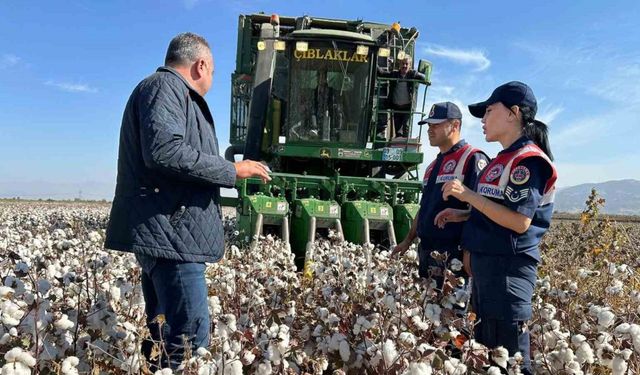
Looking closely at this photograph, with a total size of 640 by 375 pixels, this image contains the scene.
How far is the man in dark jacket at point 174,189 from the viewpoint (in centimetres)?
281

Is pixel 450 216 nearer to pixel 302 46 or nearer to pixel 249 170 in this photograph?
pixel 249 170

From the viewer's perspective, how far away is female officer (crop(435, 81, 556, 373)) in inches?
118

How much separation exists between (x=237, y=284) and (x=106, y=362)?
165 cm

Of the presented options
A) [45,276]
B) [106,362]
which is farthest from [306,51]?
[106,362]

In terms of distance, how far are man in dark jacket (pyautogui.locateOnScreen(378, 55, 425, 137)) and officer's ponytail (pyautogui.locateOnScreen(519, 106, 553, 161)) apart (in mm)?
7208

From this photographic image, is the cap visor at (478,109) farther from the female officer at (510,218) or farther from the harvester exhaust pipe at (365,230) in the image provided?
the harvester exhaust pipe at (365,230)

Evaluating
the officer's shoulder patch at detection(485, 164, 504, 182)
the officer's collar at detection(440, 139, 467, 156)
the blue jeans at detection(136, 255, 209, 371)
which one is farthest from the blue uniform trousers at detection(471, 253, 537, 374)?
the blue jeans at detection(136, 255, 209, 371)

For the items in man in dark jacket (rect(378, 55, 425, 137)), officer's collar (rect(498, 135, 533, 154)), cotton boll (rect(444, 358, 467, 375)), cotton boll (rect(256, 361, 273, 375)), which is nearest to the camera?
cotton boll (rect(444, 358, 467, 375))

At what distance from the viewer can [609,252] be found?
7.42 metres

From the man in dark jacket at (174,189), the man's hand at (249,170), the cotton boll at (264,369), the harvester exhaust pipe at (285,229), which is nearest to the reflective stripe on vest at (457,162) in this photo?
the man's hand at (249,170)

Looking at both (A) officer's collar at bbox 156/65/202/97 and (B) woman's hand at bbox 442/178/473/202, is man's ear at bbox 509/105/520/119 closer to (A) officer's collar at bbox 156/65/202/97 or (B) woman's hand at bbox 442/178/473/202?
(B) woman's hand at bbox 442/178/473/202

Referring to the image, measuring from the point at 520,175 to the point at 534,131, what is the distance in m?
0.36

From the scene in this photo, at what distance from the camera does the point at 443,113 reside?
13.8 ft

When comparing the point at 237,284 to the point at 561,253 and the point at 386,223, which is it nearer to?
the point at 386,223
